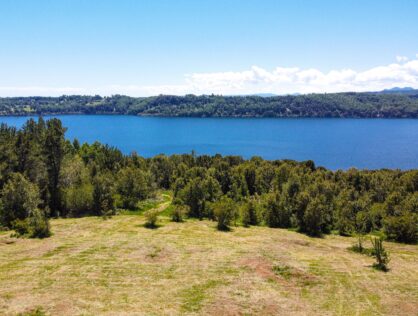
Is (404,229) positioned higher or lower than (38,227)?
lower

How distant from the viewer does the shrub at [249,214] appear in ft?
202

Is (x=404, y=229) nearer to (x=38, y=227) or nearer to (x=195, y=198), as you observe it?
(x=195, y=198)

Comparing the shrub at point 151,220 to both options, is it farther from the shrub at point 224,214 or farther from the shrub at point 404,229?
the shrub at point 404,229

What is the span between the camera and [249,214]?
204 feet

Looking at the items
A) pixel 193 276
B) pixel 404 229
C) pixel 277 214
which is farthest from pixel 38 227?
pixel 404 229

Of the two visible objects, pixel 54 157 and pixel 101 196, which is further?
pixel 54 157

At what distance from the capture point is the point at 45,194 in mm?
61219

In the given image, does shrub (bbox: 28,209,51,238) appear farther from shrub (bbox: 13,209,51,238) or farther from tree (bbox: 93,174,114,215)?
tree (bbox: 93,174,114,215)

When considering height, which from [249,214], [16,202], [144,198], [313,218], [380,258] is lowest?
[144,198]

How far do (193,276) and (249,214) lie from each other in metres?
28.1

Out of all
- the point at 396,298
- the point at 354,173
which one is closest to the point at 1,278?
the point at 396,298

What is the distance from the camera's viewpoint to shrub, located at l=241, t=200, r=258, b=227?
61.6 m

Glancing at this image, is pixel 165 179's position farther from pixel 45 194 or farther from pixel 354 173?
pixel 354 173

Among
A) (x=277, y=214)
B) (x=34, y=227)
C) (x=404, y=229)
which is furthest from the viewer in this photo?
(x=277, y=214)
